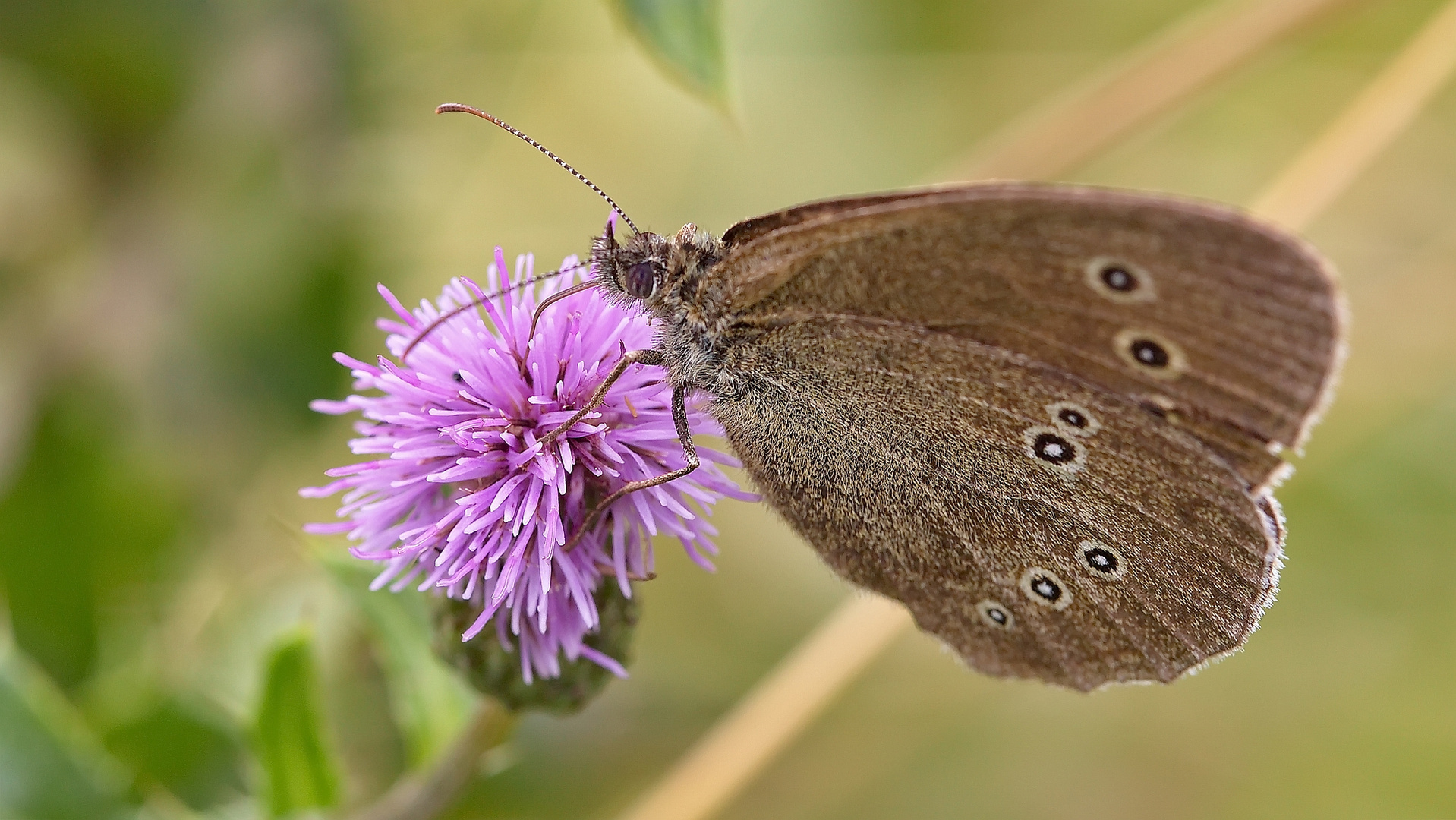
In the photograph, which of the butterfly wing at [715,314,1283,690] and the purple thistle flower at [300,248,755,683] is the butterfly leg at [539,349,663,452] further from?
the butterfly wing at [715,314,1283,690]

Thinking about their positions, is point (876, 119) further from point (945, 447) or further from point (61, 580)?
point (61, 580)

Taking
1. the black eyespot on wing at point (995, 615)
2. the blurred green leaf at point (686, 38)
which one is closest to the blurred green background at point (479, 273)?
the blurred green leaf at point (686, 38)

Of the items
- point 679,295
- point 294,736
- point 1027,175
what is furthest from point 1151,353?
point 294,736

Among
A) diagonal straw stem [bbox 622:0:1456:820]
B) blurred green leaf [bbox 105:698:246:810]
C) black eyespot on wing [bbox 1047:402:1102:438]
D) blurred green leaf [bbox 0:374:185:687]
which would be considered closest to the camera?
black eyespot on wing [bbox 1047:402:1102:438]

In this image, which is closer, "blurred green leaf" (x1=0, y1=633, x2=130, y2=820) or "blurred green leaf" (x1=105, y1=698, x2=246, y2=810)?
"blurred green leaf" (x1=0, y1=633, x2=130, y2=820)

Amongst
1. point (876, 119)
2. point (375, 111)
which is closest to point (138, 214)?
point (375, 111)

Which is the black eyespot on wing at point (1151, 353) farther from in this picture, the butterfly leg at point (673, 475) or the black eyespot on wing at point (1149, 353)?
the butterfly leg at point (673, 475)

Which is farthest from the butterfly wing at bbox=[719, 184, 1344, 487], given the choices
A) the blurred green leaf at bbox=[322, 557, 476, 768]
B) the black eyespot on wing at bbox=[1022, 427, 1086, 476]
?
the blurred green leaf at bbox=[322, 557, 476, 768]
